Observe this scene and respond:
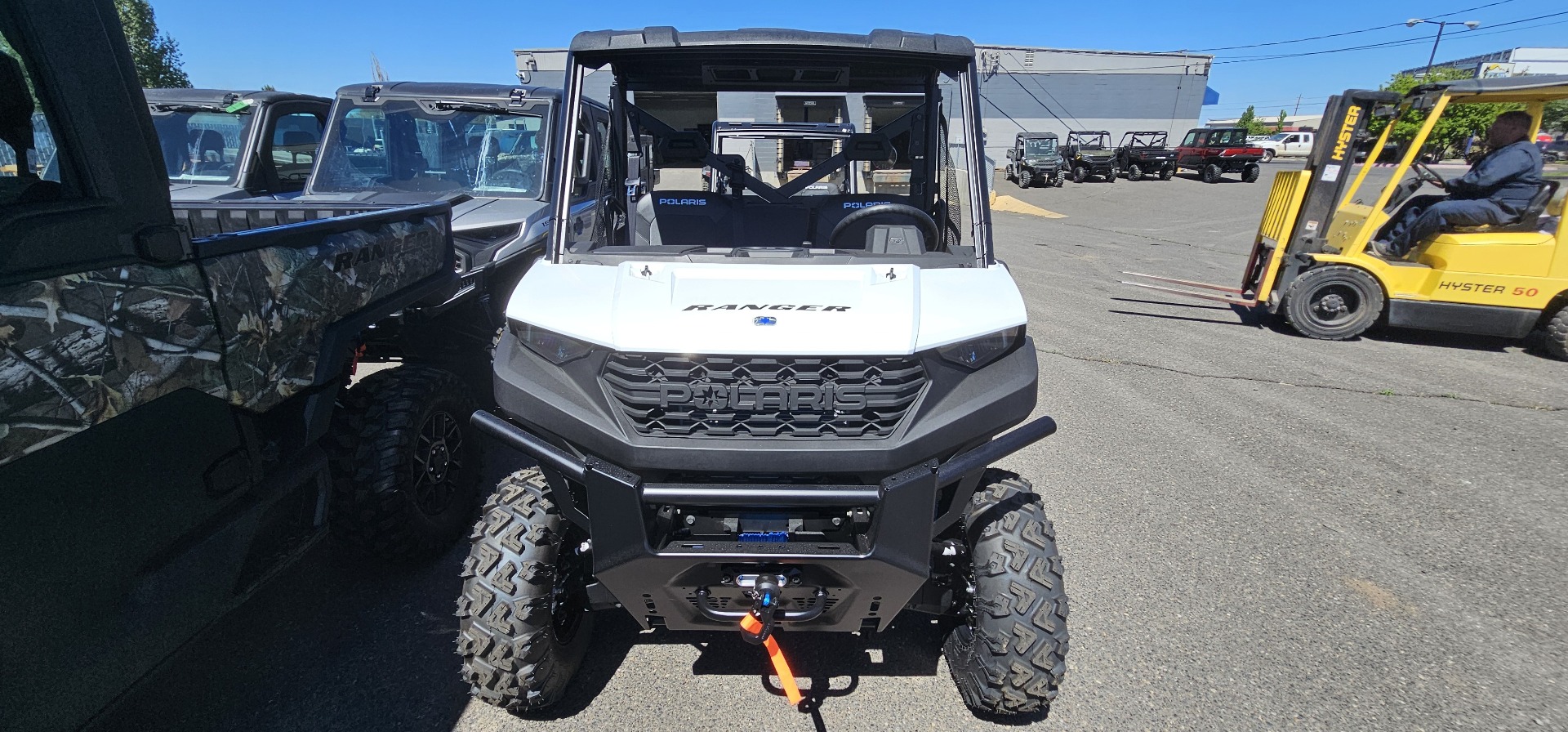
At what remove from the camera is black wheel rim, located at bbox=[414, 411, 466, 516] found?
3229 millimetres

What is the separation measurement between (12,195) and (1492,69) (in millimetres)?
66340

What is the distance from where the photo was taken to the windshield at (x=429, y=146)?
5762 mm

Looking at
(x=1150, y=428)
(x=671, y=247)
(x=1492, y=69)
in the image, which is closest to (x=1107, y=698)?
(x=671, y=247)

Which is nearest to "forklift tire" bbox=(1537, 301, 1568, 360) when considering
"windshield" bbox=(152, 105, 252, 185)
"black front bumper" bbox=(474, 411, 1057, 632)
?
"black front bumper" bbox=(474, 411, 1057, 632)

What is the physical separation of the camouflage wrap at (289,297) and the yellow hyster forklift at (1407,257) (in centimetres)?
786

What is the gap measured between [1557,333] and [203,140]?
1263 cm

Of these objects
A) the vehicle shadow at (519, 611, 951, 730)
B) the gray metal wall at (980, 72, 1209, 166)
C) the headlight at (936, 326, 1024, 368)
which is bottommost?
the vehicle shadow at (519, 611, 951, 730)

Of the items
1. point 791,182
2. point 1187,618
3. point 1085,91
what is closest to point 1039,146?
point 1085,91

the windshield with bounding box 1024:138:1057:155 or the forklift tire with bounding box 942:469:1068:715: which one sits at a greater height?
Result: the windshield with bounding box 1024:138:1057:155

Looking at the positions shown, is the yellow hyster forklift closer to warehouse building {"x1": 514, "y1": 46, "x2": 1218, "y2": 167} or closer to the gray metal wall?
warehouse building {"x1": 514, "y1": 46, "x2": 1218, "y2": 167}

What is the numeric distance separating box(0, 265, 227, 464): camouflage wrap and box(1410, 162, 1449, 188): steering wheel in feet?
29.0

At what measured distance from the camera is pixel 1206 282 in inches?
409

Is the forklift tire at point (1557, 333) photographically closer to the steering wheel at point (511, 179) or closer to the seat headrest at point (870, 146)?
the seat headrest at point (870, 146)

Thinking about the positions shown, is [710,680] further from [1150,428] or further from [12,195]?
[1150,428]
